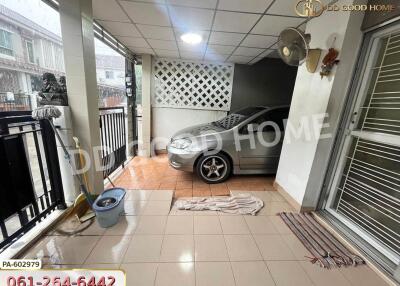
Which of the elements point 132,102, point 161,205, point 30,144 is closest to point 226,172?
point 161,205

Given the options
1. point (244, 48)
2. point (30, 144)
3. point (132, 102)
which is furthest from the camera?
point (132, 102)

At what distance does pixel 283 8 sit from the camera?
1.80m

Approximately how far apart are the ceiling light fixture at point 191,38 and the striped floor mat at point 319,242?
2621 millimetres

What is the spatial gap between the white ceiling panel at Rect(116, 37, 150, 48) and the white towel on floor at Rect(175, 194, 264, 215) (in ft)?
8.49

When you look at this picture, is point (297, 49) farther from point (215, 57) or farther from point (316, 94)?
point (215, 57)

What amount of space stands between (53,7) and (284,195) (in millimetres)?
3417

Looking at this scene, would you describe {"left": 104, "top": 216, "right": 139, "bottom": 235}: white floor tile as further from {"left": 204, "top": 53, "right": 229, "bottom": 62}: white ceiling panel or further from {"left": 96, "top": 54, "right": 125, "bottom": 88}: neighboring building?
{"left": 204, "top": 53, "right": 229, "bottom": 62}: white ceiling panel

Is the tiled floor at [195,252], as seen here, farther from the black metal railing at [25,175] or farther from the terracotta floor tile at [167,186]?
the terracotta floor tile at [167,186]

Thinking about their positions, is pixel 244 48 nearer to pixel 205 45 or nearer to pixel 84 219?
pixel 205 45

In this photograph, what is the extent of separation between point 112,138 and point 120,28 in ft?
5.47

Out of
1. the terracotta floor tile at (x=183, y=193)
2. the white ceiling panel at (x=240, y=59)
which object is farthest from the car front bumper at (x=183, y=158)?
the white ceiling panel at (x=240, y=59)

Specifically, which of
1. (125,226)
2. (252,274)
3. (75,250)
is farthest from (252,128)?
(75,250)

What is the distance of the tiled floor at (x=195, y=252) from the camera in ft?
4.23

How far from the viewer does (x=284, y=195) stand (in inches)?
94.1
